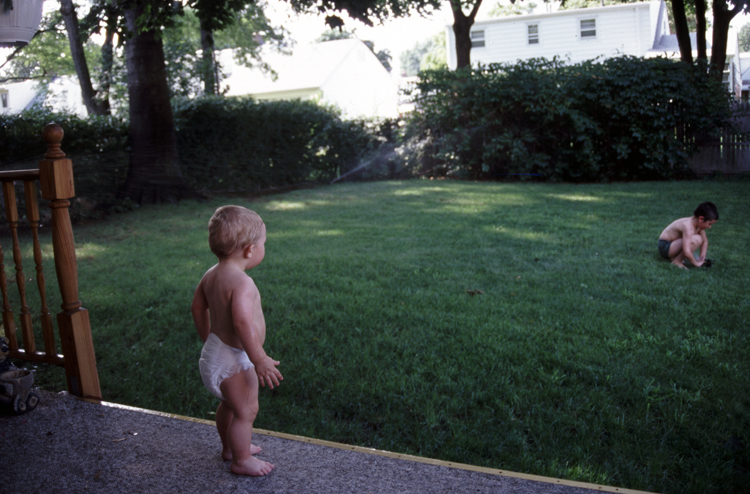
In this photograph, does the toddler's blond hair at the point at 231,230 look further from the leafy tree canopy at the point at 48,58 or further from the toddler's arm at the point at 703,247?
the leafy tree canopy at the point at 48,58

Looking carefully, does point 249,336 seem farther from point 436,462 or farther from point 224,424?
point 436,462

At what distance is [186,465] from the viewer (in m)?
2.16

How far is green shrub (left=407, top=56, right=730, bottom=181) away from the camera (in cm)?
1165

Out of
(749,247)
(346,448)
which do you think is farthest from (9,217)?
(749,247)

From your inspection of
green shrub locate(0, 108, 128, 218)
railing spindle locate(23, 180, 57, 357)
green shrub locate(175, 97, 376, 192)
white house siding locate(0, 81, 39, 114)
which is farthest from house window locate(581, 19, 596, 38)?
white house siding locate(0, 81, 39, 114)

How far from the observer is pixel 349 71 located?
29969 millimetres

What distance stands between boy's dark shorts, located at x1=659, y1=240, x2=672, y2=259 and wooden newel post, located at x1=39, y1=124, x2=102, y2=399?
4.84m

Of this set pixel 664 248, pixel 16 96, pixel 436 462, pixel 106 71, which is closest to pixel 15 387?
pixel 436 462

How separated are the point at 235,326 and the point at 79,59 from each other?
12805 mm

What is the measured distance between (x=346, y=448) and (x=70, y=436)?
3.86ft

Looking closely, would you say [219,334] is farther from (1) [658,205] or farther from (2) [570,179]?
(2) [570,179]

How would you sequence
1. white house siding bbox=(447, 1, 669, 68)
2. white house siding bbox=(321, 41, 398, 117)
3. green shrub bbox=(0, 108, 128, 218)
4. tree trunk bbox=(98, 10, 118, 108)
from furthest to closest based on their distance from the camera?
1. white house siding bbox=(321, 41, 398, 117)
2. white house siding bbox=(447, 1, 669, 68)
3. tree trunk bbox=(98, 10, 118, 108)
4. green shrub bbox=(0, 108, 128, 218)

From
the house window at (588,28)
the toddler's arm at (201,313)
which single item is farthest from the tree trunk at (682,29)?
the toddler's arm at (201,313)

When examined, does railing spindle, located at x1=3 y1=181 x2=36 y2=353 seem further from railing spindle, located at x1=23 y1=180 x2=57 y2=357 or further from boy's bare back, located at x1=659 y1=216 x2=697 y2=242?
boy's bare back, located at x1=659 y1=216 x2=697 y2=242
